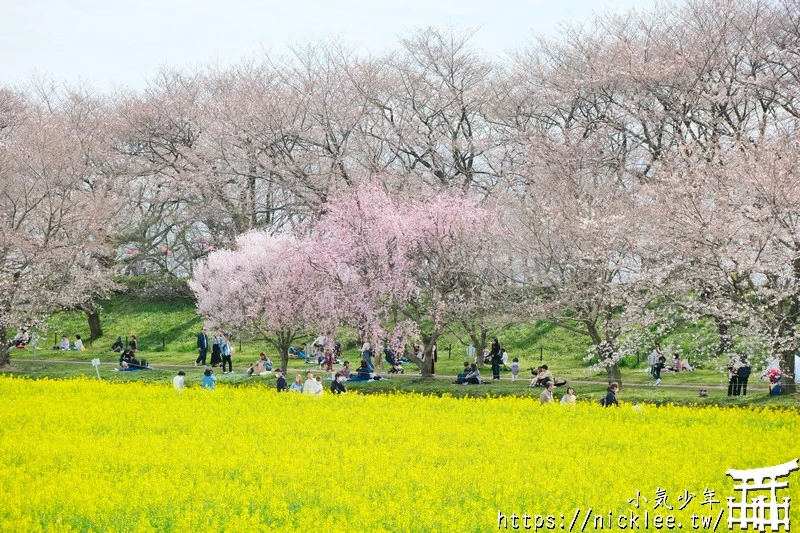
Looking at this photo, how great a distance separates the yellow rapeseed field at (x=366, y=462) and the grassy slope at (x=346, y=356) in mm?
4656

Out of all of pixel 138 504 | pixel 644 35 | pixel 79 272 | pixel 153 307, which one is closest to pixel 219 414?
pixel 138 504

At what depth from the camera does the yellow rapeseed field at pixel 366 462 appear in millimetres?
15141

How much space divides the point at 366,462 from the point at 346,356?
90.8 ft

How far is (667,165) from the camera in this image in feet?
115

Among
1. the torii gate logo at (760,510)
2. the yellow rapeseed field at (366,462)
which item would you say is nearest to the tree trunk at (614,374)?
the yellow rapeseed field at (366,462)

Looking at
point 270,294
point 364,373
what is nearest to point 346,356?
point 270,294

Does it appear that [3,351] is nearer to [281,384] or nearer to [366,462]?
[281,384]

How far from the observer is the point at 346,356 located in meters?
46.9

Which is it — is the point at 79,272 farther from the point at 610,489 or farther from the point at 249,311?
the point at 610,489

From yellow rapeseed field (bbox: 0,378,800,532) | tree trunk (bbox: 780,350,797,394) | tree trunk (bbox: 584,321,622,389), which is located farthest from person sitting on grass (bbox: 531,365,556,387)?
tree trunk (bbox: 780,350,797,394)

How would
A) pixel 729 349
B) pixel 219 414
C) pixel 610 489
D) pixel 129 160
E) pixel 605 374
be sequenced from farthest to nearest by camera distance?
pixel 129 160 < pixel 605 374 < pixel 729 349 < pixel 219 414 < pixel 610 489

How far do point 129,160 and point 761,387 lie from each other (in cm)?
3632

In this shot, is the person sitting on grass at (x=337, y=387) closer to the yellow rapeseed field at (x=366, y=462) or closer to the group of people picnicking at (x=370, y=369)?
the group of people picnicking at (x=370, y=369)

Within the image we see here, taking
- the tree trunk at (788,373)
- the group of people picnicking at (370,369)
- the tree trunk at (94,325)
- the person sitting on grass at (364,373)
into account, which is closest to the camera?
the tree trunk at (788,373)
